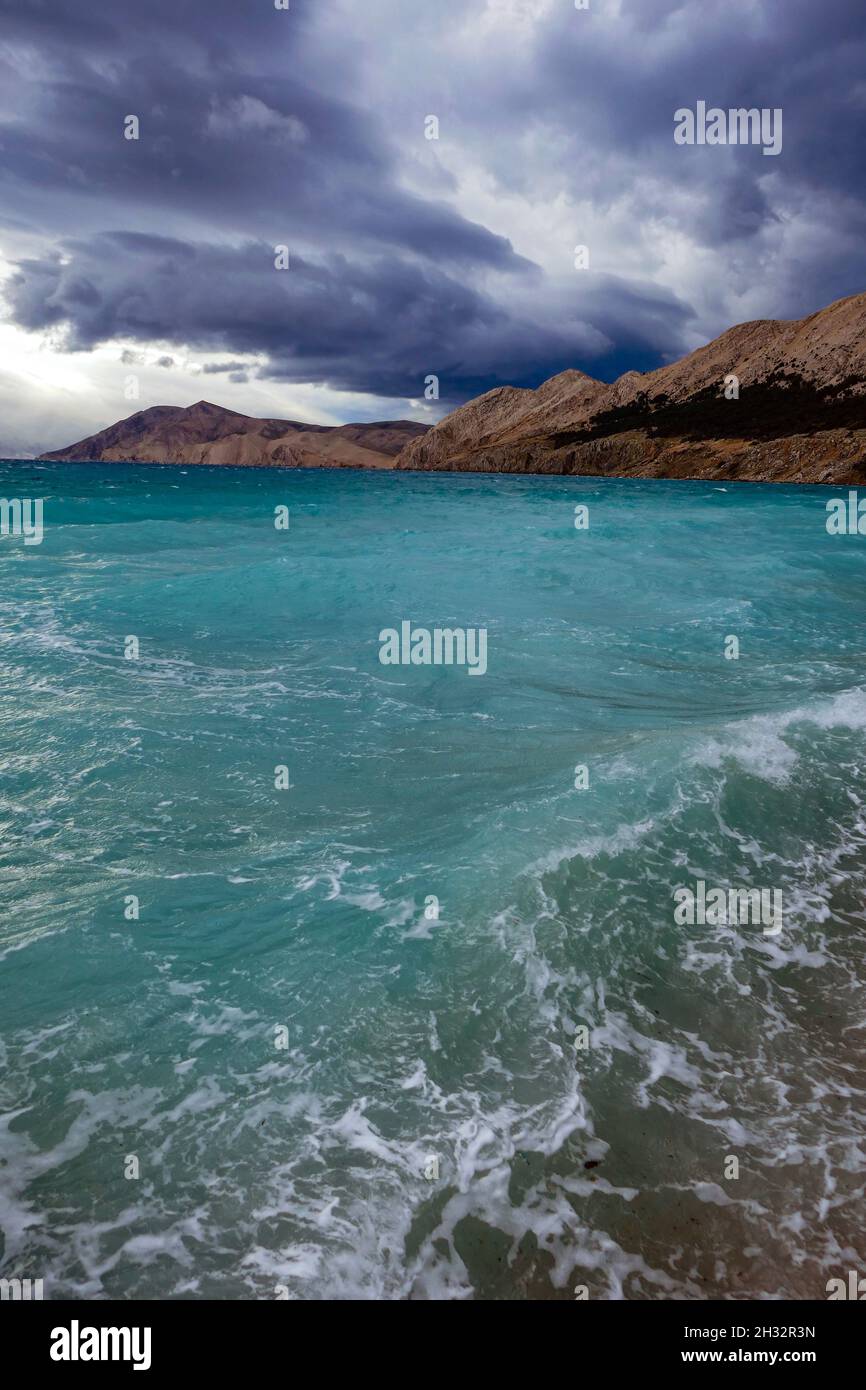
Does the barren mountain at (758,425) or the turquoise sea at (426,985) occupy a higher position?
the barren mountain at (758,425)

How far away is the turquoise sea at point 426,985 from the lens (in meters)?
3.52

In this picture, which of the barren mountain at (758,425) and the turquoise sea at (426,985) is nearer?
A: the turquoise sea at (426,985)

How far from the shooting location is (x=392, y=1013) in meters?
4.90

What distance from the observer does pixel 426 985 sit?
5.18m

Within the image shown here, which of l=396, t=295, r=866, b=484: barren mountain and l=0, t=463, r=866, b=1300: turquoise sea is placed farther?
l=396, t=295, r=866, b=484: barren mountain

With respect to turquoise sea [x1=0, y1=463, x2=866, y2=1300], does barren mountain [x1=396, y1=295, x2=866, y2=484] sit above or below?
above

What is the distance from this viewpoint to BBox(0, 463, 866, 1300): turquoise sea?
352cm

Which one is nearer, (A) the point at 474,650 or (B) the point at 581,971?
(B) the point at 581,971

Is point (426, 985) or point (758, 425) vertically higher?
point (758, 425)

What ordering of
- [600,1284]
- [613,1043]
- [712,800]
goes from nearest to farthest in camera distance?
1. [600,1284]
2. [613,1043]
3. [712,800]
